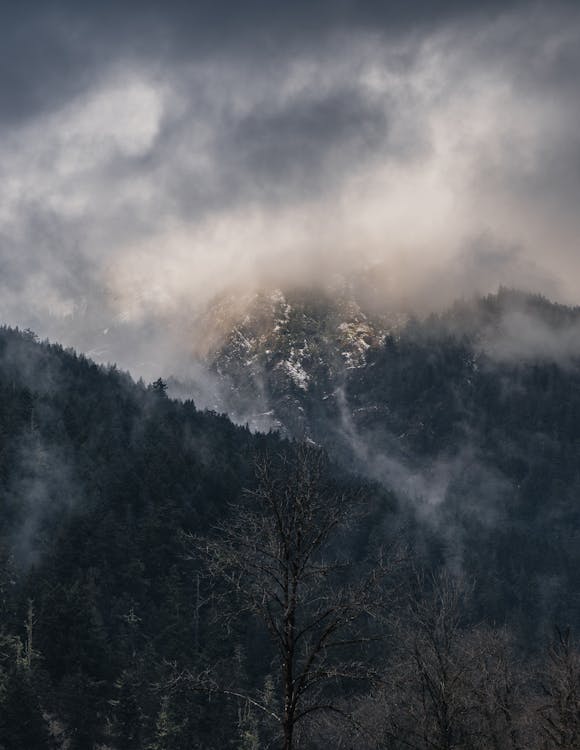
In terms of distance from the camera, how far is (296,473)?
23.1 meters

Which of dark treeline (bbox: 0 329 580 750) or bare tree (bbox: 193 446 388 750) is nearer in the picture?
bare tree (bbox: 193 446 388 750)

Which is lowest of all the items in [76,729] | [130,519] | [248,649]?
[76,729]

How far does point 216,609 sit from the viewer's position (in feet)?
361

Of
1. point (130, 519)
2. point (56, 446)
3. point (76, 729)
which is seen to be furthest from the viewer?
point (56, 446)

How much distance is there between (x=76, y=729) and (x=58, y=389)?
366 feet

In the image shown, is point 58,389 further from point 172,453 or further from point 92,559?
point 92,559

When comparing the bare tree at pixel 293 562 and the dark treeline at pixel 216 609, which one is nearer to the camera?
the bare tree at pixel 293 562

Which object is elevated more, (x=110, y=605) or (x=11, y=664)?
(x=110, y=605)

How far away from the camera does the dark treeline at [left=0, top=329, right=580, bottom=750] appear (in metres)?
23.1

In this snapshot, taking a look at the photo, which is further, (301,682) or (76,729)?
(76,729)

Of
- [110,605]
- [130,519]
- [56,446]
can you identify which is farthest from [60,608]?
[56,446]

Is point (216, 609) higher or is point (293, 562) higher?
point (216, 609)

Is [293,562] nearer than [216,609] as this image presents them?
Yes

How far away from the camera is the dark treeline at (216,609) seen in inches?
908
